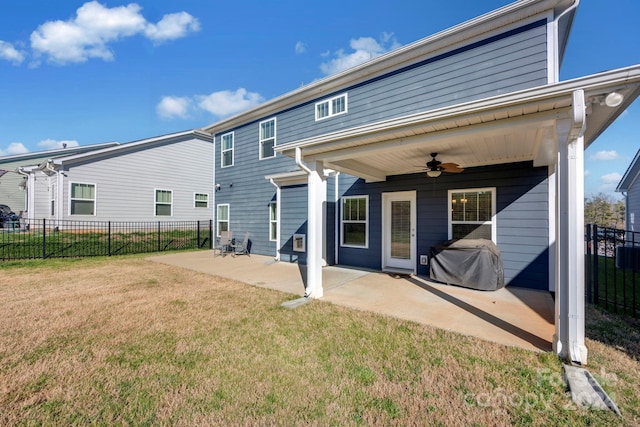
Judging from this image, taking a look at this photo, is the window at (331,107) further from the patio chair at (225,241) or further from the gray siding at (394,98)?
the patio chair at (225,241)

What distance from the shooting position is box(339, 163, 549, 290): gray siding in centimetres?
520

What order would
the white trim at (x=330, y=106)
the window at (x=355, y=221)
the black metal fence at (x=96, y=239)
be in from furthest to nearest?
the black metal fence at (x=96, y=239) < the white trim at (x=330, y=106) < the window at (x=355, y=221)

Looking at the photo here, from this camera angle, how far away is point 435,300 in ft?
15.4

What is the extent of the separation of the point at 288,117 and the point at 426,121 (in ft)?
20.9

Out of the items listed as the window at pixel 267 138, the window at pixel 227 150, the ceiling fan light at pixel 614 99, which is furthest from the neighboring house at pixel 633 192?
the window at pixel 227 150

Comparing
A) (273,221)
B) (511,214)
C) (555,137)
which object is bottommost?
(273,221)

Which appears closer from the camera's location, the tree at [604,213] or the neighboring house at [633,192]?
the neighboring house at [633,192]

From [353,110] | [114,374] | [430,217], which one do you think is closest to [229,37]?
[353,110]

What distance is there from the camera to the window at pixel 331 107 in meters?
A: 7.82

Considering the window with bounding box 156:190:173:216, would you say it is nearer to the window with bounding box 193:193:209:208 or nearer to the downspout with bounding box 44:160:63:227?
the window with bounding box 193:193:209:208

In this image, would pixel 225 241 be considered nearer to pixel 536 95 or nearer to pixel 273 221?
pixel 273 221

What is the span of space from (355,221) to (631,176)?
487 inches

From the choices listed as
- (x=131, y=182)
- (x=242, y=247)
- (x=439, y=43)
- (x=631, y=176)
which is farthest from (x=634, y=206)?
(x=131, y=182)

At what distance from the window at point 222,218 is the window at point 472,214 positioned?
842cm
